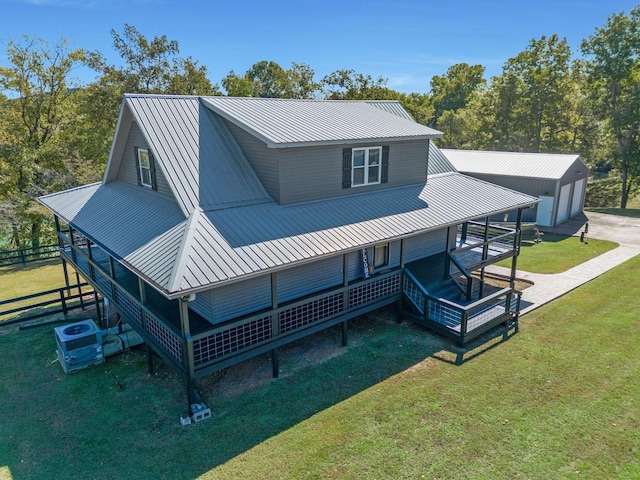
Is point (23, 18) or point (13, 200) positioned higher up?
point (23, 18)

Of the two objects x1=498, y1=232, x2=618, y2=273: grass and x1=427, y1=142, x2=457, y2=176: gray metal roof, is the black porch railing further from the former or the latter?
x1=498, y1=232, x2=618, y2=273: grass

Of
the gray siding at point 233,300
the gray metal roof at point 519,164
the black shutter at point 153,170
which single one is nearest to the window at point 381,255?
the gray siding at point 233,300

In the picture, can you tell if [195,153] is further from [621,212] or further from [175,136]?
[621,212]

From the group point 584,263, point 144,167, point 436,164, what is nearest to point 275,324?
point 144,167

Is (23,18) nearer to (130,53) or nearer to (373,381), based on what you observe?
(130,53)

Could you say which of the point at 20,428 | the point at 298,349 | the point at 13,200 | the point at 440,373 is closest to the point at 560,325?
the point at 440,373
